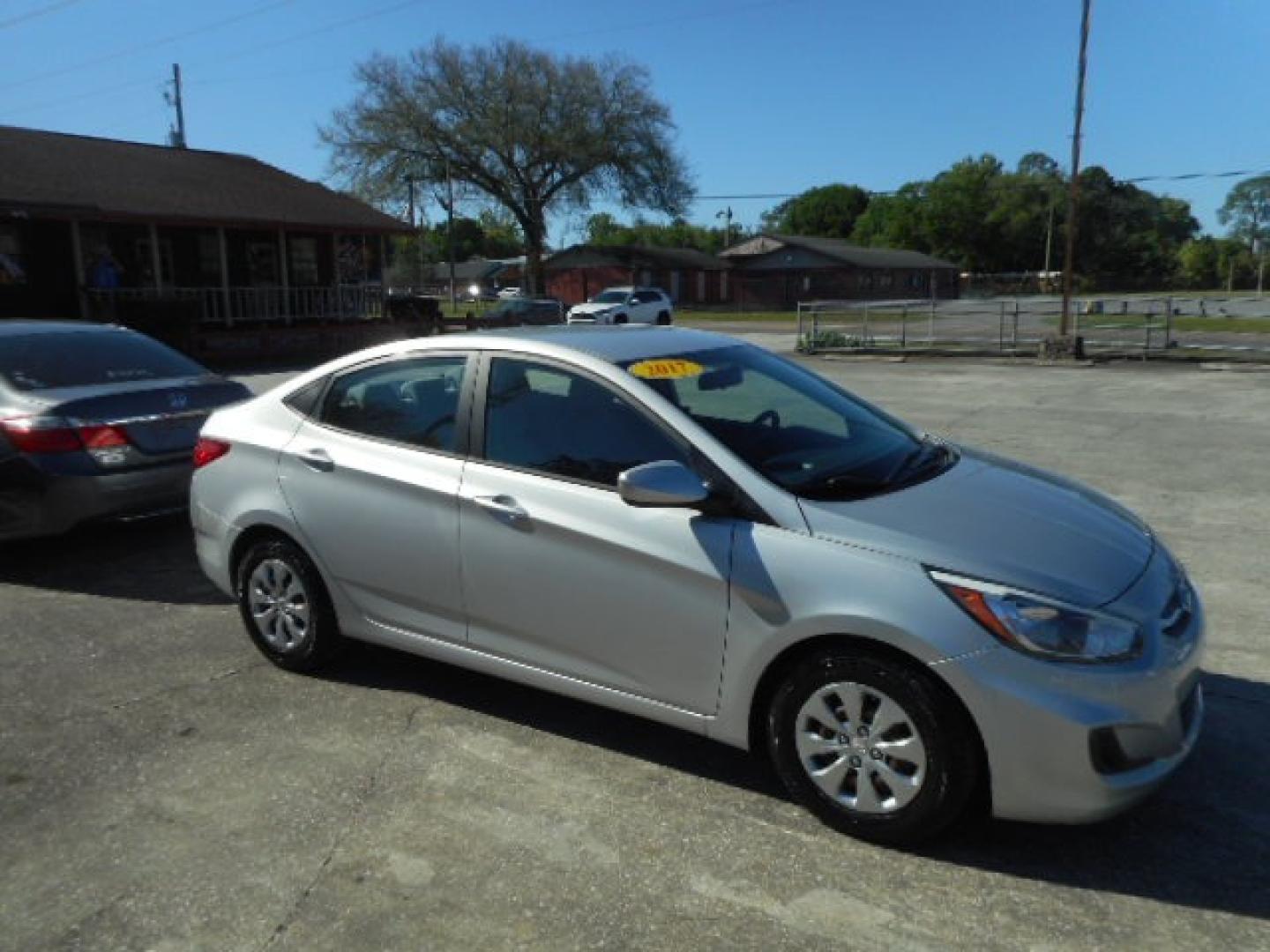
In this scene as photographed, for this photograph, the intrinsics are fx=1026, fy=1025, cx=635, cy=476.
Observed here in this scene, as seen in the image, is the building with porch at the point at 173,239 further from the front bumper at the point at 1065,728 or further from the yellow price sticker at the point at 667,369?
the front bumper at the point at 1065,728

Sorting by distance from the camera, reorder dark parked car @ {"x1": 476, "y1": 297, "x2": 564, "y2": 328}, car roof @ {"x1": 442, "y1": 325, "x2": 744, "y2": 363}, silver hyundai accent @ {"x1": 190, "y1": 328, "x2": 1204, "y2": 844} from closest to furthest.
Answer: silver hyundai accent @ {"x1": 190, "y1": 328, "x2": 1204, "y2": 844} < car roof @ {"x1": 442, "y1": 325, "x2": 744, "y2": 363} < dark parked car @ {"x1": 476, "y1": 297, "x2": 564, "y2": 328}

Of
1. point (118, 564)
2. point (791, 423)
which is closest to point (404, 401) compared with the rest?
point (791, 423)


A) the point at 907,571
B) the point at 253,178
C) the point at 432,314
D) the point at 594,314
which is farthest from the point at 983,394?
the point at 594,314

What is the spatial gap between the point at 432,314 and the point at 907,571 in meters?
26.3

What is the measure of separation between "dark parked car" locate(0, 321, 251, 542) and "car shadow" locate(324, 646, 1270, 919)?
264cm

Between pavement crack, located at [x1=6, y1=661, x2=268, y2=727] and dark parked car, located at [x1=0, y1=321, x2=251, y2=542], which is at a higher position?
dark parked car, located at [x1=0, y1=321, x2=251, y2=542]

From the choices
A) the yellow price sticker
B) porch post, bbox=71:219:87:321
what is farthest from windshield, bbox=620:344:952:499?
porch post, bbox=71:219:87:321

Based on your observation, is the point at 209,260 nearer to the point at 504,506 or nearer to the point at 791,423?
the point at 504,506

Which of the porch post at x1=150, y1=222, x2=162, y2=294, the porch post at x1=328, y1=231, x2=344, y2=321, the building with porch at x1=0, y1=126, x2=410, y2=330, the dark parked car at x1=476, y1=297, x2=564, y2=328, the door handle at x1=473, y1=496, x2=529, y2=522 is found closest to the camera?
the door handle at x1=473, y1=496, x2=529, y2=522

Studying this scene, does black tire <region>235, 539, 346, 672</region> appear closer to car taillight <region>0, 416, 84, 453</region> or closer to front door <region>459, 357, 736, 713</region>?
front door <region>459, 357, 736, 713</region>

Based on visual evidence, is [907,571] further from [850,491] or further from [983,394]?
[983,394]

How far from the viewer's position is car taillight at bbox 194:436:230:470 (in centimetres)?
473

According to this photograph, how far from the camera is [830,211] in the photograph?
11869 centimetres

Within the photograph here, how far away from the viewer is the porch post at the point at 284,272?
25438 millimetres
